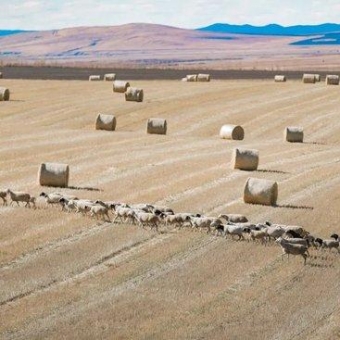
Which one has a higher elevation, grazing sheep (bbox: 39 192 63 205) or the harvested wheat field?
grazing sheep (bbox: 39 192 63 205)

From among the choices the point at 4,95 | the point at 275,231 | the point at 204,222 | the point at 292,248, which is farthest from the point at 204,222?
the point at 4,95

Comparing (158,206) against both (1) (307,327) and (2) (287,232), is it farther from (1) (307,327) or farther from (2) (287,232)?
(1) (307,327)

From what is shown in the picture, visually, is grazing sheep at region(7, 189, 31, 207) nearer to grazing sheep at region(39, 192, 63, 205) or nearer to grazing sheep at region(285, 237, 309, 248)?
grazing sheep at region(39, 192, 63, 205)

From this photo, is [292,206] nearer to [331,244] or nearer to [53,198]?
[331,244]

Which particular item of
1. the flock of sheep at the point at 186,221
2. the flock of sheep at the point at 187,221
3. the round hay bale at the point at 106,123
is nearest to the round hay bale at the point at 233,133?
the round hay bale at the point at 106,123

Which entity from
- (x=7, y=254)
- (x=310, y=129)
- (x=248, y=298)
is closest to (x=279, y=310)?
(x=248, y=298)

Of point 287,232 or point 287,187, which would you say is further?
point 287,187

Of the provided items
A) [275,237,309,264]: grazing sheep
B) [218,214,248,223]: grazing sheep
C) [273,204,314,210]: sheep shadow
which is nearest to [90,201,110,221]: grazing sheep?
[218,214,248,223]: grazing sheep
